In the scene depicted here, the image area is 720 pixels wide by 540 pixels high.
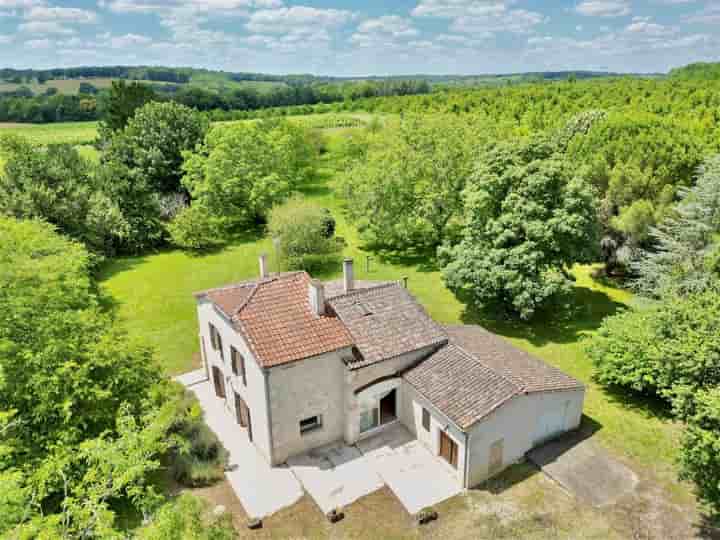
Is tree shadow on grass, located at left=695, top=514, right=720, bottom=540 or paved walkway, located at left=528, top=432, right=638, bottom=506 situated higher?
tree shadow on grass, located at left=695, top=514, right=720, bottom=540

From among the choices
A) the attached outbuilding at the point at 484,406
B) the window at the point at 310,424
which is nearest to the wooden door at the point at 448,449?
the attached outbuilding at the point at 484,406

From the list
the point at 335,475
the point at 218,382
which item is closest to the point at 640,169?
the point at 335,475

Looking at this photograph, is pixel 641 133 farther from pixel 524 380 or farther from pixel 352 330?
pixel 352 330

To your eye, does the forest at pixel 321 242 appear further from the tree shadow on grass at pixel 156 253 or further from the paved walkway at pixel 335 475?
the paved walkway at pixel 335 475

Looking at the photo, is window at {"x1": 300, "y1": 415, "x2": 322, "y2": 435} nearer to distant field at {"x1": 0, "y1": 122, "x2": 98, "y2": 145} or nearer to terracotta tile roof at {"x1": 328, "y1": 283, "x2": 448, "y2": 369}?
terracotta tile roof at {"x1": 328, "y1": 283, "x2": 448, "y2": 369}

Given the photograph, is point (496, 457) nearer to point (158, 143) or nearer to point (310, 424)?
point (310, 424)

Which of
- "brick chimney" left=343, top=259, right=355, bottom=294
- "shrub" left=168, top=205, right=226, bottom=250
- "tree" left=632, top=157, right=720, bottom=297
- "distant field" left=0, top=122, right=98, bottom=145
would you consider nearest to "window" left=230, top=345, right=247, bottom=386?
"brick chimney" left=343, top=259, right=355, bottom=294

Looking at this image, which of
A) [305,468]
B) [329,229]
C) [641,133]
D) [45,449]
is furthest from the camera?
[329,229]

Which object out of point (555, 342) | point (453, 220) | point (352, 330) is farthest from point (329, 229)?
→ point (352, 330)
